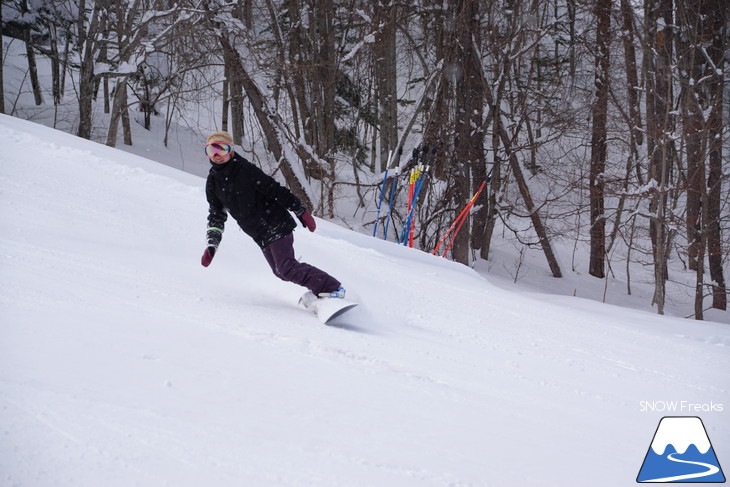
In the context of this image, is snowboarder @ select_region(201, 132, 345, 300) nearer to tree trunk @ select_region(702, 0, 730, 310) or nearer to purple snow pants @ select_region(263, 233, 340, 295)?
purple snow pants @ select_region(263, 233, 340, 295)

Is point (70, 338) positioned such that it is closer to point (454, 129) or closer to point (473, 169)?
point (454, 129)

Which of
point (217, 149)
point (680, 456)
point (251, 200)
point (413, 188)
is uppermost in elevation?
point (217, 149)

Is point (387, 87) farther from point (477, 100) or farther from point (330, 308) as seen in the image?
point (330, 308)

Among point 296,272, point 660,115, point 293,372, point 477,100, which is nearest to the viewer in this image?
point 293,372

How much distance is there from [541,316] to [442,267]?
2.00 metres

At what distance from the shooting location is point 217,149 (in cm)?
464

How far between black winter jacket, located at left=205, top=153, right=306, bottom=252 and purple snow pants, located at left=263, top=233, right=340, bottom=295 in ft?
0.25

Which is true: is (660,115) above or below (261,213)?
above

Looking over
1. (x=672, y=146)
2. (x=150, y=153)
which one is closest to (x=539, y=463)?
(x=672, y=146)

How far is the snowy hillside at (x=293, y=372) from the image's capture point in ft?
7.60

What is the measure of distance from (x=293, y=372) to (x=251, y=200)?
1956 millimetres

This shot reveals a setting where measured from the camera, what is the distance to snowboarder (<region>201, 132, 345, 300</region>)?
477 centimetres

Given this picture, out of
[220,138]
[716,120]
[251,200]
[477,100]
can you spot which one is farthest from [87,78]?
[716,120]

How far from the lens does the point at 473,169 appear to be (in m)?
13.8
